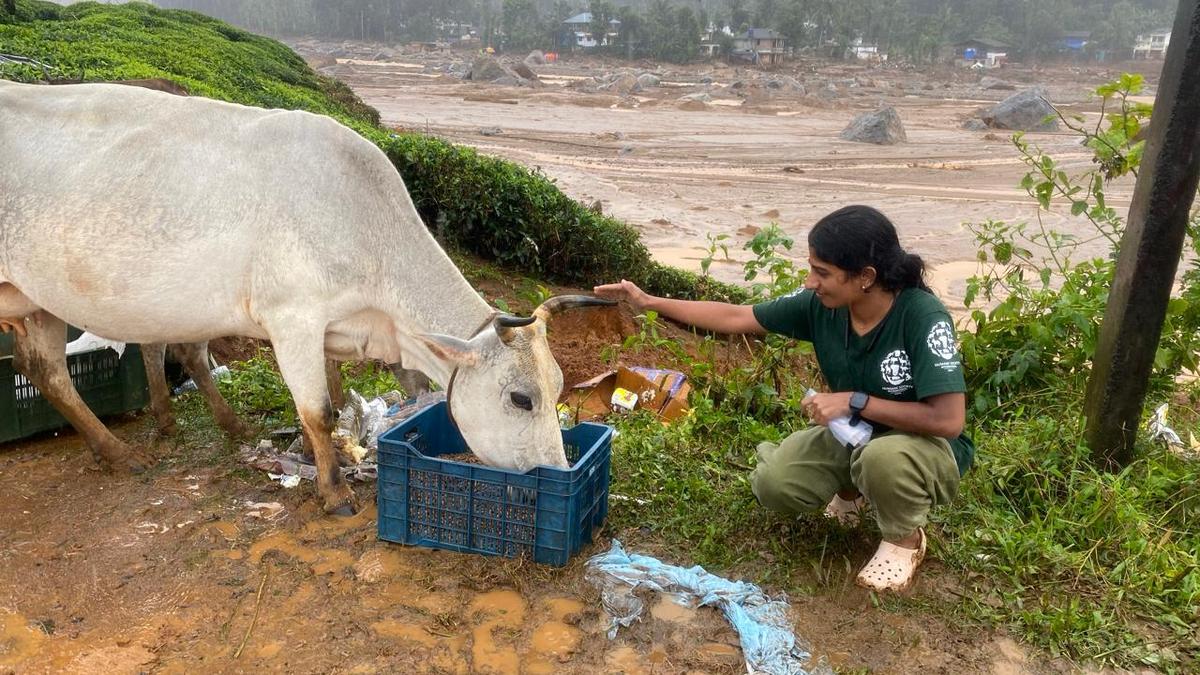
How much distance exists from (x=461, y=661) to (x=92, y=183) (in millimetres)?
2738

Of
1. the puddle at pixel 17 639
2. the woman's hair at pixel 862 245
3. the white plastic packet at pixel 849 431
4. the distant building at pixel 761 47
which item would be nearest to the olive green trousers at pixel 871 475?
the white plastic packet at pixel 849 431

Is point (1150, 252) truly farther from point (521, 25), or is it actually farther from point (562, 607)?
point (521, 25)

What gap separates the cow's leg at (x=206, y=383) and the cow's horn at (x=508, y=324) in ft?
6.57

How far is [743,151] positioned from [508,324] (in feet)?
64.3

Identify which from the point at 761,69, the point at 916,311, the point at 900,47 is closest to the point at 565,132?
the point at 916,311

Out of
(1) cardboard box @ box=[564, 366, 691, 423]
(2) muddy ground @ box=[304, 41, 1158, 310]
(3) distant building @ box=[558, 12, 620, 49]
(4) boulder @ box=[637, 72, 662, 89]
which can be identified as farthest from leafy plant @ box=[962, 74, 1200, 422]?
(3) distant building @ box=[558, 12, 620, 49]

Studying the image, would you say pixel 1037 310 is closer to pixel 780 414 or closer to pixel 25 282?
pixel 780 414

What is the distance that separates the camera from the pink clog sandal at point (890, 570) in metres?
3.47

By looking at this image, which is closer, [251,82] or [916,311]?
[916,311]

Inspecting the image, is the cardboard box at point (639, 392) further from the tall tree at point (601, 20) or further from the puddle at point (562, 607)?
the tall tree at point (601, 20)

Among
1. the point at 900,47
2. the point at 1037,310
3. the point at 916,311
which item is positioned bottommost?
the point at 1037,310

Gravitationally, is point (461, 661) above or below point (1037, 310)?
below

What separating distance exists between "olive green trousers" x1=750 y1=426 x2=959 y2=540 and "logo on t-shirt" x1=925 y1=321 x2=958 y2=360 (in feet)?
1.13

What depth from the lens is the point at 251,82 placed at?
46.3 feet
